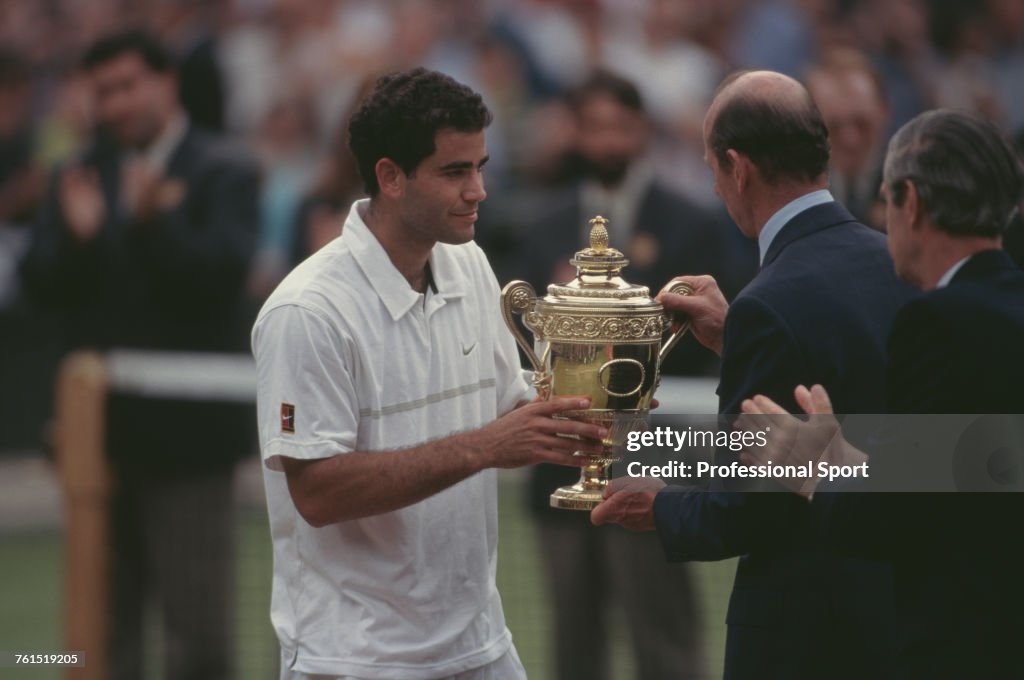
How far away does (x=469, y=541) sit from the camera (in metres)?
4.18

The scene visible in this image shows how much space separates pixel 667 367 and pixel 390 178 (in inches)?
103

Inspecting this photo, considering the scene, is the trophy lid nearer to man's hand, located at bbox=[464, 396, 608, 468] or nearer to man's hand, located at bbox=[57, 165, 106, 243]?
man's hand, located at bbox=[464, 396, 608, 468]

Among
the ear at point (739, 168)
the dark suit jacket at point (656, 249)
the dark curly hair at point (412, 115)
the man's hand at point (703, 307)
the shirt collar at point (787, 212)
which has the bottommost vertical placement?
the man's hand at point (703, 307)

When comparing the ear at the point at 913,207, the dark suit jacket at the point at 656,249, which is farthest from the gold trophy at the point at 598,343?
the dark suit jacket at the point at 656,249

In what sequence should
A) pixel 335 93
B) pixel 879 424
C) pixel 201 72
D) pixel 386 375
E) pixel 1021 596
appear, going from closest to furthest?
pixel 1021 596 → pixel 879 424 → pixel 386 375 → pixel 201 72 → pixel 335 93

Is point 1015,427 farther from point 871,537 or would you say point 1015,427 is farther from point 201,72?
point 201,72

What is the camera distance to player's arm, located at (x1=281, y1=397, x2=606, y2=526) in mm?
3848

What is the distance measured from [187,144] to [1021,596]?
13.9 feet

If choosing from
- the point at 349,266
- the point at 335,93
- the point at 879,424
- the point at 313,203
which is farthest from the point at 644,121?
the point at 335,93

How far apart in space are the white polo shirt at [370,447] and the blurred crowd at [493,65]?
3.21 m

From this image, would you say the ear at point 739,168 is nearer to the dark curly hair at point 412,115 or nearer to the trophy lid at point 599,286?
the trophy lid at point 599,286

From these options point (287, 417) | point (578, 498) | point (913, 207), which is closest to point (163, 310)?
point (287, 417)

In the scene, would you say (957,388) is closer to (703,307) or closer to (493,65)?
(703,307)

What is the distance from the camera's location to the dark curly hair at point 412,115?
161 inches
